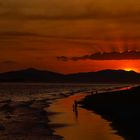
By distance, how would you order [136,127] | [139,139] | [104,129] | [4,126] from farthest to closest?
[4,126]
[104,129]
[136,127]
[139,139]

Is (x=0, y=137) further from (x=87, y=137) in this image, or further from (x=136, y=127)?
(x=136, y=127)

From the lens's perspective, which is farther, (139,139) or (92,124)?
(92,124)

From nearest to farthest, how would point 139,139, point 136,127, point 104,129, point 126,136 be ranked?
point 139,139, point 126,136, point 136,127, point 104,129

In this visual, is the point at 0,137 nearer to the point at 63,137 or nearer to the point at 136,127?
the point at 63,137

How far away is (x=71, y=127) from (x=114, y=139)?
8.59 meters

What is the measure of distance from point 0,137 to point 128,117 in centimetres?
1379

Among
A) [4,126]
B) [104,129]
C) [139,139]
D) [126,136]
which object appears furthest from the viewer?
[4,126]

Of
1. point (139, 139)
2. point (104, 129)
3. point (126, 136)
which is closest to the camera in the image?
point (139, 139)

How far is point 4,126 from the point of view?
3931cm

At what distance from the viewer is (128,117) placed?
4034cm

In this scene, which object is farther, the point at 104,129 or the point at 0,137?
the point at 104,129

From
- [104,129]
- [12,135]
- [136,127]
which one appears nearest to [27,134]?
[12,135]

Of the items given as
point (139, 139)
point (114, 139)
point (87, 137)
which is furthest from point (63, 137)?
point (139, 139)

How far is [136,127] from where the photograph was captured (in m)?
33.0
